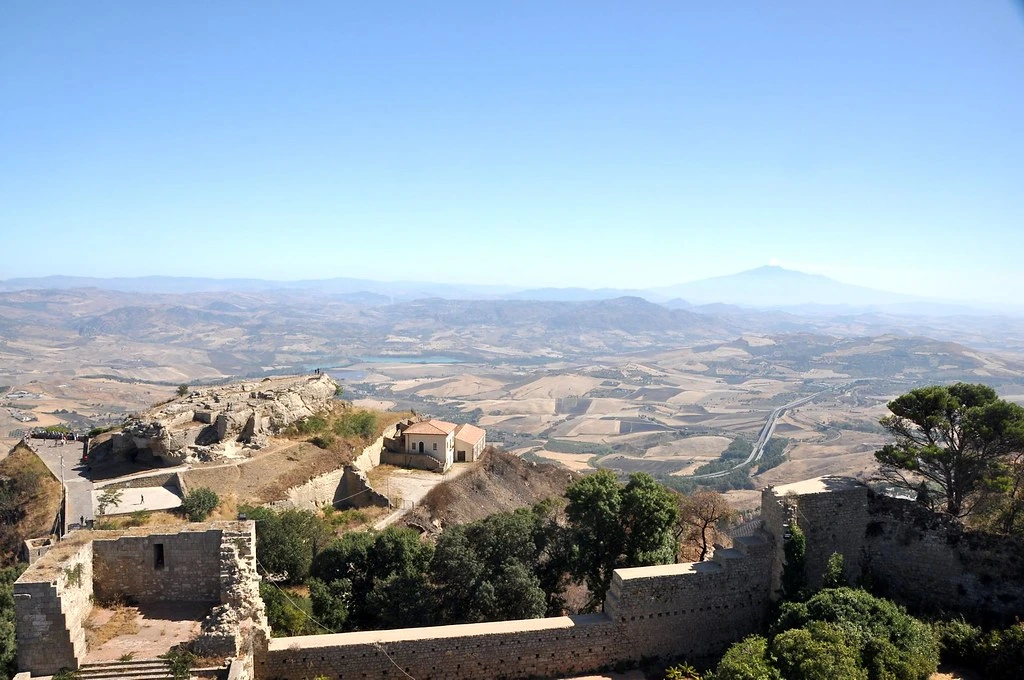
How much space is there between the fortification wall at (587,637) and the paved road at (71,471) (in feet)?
43.6

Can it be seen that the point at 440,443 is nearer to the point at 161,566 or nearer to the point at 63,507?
the point at 63,507

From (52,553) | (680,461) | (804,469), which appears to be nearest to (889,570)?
(52,553)

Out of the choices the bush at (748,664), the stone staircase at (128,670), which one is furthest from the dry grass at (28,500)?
the bush at (748,664)

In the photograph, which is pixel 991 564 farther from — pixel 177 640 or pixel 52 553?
pixel 52 553

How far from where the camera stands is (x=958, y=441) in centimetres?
1806

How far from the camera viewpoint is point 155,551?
13.9 m

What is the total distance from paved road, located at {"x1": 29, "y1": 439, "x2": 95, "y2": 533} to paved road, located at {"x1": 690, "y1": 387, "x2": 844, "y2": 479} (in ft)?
276

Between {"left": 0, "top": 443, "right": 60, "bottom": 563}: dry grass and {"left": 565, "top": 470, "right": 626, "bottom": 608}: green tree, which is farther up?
{"left": 565, "top": 470, "right": 626, "bottom": 608}: green tree

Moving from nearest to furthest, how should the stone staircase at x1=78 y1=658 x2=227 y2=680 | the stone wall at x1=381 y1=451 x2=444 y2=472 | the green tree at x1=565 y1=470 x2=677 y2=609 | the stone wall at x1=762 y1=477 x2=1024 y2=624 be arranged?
the stone staircase at x1=78 y1=658 x2=227 y2=680
the stone wall at x1=762 y1=477 x2=1024 y2=624
the green tree at x1=565 y1=470 x2=677 y2=609
the stone wall at x1=381 y1=451 x2=444 y2=472

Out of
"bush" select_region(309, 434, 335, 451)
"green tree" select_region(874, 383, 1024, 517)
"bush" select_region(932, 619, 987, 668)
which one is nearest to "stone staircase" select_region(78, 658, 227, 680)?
"bush" select_region(932, 619, 987, 668)

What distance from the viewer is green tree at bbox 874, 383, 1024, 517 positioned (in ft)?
56.7

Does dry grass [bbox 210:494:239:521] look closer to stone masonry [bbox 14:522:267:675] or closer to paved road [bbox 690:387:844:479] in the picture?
stone masonry [bbox 14:522:267:675]

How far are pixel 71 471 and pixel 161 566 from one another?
57.2ft

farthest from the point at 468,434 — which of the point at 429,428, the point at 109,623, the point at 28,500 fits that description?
the point at 109,623
